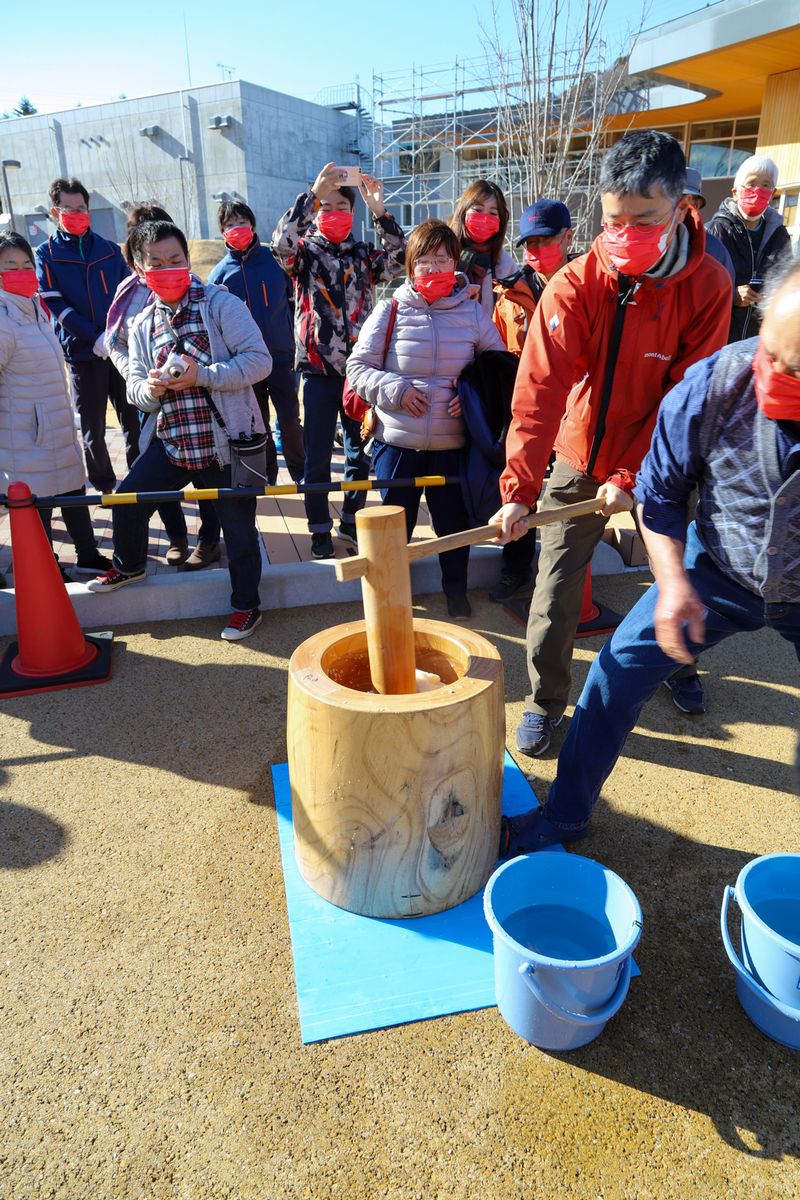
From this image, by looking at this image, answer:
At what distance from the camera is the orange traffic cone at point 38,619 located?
3.52m

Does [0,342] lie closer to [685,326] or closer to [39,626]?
[39,626]

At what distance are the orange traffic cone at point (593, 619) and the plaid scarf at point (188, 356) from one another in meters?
2.11

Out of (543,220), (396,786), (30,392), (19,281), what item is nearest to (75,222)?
(19,281)

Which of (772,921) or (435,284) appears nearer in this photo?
(772,921)

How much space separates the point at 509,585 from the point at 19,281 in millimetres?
3020

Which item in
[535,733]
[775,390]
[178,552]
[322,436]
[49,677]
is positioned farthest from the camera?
[178,552]

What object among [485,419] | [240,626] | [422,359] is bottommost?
[240,626]

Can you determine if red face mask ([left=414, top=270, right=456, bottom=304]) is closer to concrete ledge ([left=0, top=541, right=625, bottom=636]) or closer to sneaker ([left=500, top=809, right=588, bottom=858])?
concrete ledge ([left=0, top=541, right=625, bottom=636])

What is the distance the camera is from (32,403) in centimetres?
392

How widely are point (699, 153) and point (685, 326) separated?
18.4 metres

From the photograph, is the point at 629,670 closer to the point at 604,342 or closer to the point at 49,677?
the point at 604,342

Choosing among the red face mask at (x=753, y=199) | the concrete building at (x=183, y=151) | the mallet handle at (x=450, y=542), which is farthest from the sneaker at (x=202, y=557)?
the concrete building at (x=183, y=151)

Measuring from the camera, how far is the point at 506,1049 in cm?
187

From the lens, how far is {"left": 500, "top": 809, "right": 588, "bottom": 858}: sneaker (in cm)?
247
